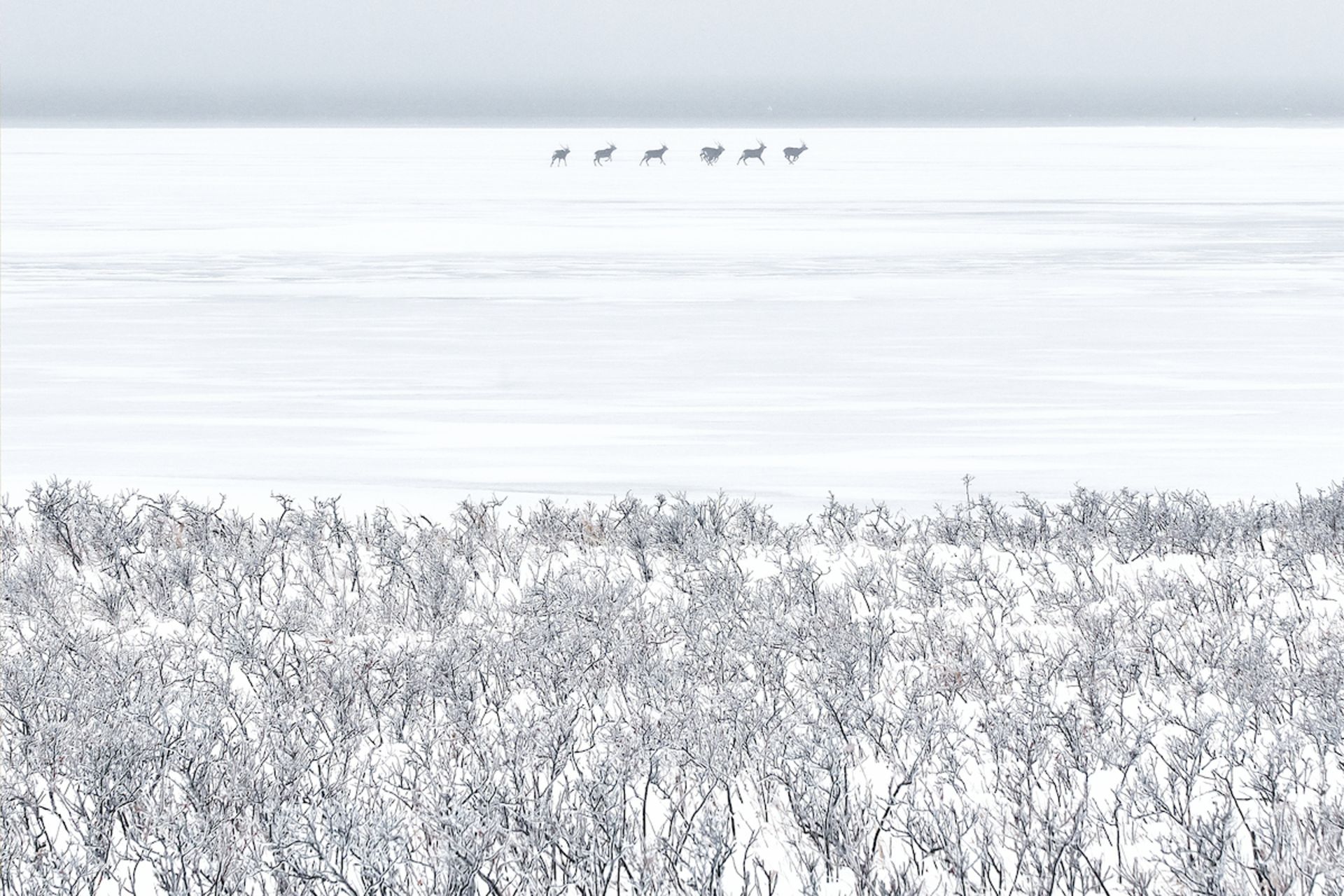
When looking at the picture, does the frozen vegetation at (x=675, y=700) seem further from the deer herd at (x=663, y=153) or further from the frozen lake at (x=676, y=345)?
the deer herd at (x=663, y=153)

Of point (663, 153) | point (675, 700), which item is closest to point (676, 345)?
point (675, 700)

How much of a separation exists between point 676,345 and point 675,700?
8255 millimetres

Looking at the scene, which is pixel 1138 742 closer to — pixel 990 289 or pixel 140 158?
pixel 990 289

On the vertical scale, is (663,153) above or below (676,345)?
above

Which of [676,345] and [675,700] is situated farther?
[676,345]

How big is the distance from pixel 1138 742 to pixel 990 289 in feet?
40.2

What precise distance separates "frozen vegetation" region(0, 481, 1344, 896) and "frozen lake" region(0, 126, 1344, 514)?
52.0 inches

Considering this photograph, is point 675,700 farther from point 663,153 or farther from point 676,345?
point 663,153

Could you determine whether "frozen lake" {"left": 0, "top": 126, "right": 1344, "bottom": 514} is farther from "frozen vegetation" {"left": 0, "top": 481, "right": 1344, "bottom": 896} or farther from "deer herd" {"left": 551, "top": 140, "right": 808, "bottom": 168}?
"deer herd" {"left": 551, "top": 140, "right": 808, "bottom": 168}

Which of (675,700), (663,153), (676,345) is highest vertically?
(663,153)

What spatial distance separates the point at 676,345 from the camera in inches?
509

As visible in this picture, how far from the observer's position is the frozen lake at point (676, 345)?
28.8 feet

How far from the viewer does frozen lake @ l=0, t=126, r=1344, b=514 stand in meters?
8.78

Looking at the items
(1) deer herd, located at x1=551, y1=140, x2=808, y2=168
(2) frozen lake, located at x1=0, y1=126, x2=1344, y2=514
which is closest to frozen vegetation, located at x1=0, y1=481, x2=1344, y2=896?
(2) frozen lake, located at x1=0, y1=126, x2=1344, y2=514
